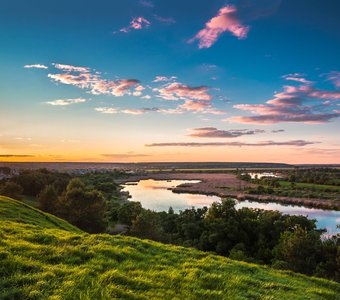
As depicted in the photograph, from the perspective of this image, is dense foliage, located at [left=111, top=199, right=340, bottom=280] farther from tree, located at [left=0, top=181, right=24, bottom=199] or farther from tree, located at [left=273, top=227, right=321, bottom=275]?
tree, located at [left=0, top=181, right=24, bottom=199]

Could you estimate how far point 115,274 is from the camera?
8141 millimetres

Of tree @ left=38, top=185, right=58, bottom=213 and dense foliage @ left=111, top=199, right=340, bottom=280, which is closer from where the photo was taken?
dense foliage @ left=111, top=199, right=340, bottom=280

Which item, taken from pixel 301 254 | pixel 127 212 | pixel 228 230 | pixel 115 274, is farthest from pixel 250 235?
pixel 115 274

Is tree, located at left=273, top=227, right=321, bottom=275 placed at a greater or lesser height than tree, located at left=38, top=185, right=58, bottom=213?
lesser

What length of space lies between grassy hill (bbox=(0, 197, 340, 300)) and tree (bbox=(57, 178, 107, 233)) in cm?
2555

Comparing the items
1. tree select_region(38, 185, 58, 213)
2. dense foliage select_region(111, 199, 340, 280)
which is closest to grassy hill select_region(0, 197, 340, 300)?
dense foliage select_region(111, 199, 340, 280)

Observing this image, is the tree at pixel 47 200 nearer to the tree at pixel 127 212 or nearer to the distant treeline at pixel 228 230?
the distant treeline at pixel 228 230

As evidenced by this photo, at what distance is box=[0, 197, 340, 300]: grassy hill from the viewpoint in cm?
697

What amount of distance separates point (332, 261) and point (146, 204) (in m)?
58.8

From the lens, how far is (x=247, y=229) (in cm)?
4019

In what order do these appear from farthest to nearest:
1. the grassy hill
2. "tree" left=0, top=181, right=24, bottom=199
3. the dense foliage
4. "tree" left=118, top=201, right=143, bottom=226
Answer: "tree" left=118, top=201, right=143, bottom=226 → "tree" left=0, top=181, right=24, bottom=199 → the dense foliage → the grassy hill

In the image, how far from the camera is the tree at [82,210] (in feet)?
124

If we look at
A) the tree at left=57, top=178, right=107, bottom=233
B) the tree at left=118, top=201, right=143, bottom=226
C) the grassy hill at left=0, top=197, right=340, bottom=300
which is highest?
the grassy hill at left=0, top=197, right=340, bottom=300

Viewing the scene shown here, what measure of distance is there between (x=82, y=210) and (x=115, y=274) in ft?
105
